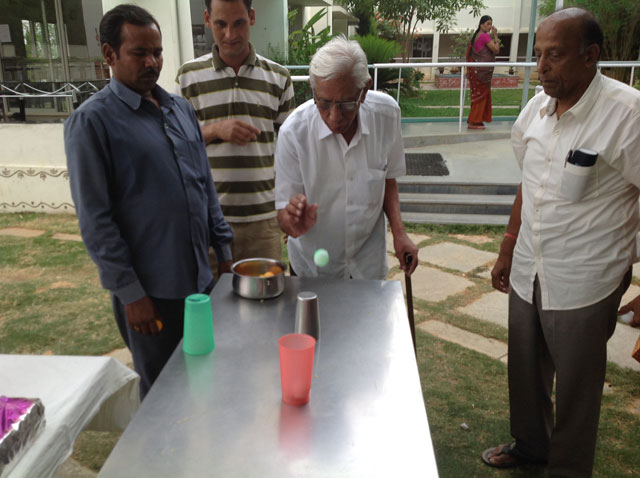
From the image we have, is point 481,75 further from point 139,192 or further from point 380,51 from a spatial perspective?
point 139,192

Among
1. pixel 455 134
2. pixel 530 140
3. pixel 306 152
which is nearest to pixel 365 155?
pixel 306 152

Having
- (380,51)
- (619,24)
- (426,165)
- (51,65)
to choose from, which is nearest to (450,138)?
(426,165)

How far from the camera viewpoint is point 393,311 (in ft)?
6.23

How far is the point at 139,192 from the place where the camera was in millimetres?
1965

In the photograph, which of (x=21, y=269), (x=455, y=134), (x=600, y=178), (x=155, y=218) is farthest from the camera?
(x=455, y=134)

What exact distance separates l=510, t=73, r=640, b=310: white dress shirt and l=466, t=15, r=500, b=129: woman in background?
6.66 m

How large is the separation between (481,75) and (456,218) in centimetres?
364

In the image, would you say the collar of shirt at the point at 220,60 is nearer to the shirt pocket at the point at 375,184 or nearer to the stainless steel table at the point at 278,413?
the shirt pocket at the point at 375,184

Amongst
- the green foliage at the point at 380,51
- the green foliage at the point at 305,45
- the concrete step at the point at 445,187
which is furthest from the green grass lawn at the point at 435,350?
the green foliage at the point at 380,51

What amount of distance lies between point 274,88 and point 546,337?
1702 millimetres

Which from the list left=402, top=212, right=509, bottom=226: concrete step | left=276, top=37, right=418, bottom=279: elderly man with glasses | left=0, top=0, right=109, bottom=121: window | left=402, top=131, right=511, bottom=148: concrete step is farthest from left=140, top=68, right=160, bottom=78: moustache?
left=402, top=131, right=511, bottom=148: concrete step

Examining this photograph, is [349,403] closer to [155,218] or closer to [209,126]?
[155,218]

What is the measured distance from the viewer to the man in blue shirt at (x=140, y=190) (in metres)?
1.86

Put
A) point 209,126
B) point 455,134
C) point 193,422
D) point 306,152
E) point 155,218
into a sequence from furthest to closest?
point 455,134 → point 209,126 → point 306,152 → point 155,218 → point 193,422
